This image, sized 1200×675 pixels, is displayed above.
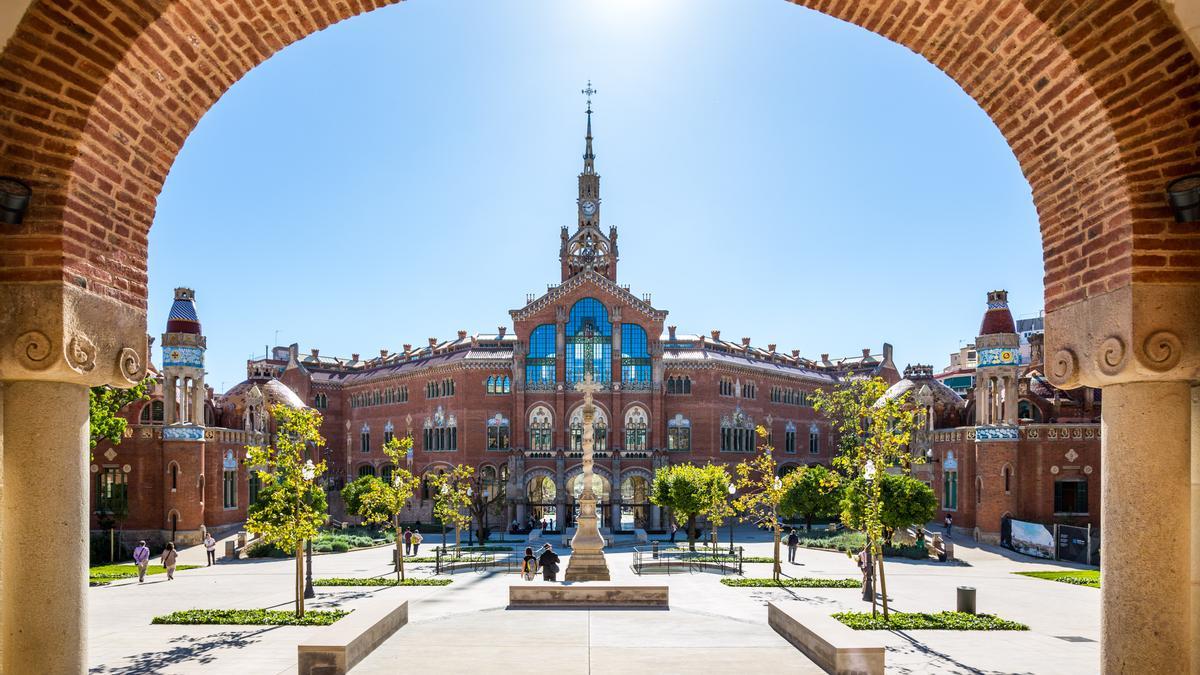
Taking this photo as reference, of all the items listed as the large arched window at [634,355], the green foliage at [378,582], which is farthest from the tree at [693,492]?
the large arched window at [634,355]

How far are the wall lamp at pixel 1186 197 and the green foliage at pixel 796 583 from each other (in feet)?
83.0

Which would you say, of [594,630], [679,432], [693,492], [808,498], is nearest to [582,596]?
[594,630]

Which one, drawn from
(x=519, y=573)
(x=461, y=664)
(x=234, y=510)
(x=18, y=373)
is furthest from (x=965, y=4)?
(x=234, y=510)

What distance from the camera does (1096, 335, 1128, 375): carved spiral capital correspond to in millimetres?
6058

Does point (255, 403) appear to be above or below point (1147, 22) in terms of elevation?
below

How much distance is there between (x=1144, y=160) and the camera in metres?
5.94

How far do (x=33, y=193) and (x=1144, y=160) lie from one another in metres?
7.50

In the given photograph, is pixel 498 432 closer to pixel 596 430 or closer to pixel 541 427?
pixel 541 427

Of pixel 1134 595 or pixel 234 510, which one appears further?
pixel 234 510

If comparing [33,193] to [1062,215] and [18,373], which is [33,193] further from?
[1062,215]

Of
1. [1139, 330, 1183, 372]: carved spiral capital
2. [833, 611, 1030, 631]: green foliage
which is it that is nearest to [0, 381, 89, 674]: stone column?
[1139, 330, 1183, 372]: carved spiral capital

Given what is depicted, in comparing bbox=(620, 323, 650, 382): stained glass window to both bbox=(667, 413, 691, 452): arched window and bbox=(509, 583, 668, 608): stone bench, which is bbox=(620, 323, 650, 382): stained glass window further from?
bbox=(509, 583, 668, 608): stone bench

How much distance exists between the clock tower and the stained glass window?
9.82 metres

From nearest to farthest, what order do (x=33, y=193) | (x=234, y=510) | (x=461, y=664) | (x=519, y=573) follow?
(x=33, y=193), (x=461, y=664), (x=519, y=573), (x=234, y=510)
